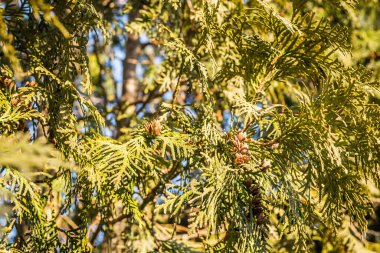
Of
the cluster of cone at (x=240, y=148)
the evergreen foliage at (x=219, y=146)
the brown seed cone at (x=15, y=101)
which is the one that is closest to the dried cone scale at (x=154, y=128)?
the evergreen foliage at (x=219, y=146)

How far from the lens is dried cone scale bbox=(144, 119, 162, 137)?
185 cm

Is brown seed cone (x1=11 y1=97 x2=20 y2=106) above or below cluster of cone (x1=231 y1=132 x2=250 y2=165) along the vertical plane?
above

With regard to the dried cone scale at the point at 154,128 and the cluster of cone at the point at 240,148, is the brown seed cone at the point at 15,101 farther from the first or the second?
the cluster of cone at the point at 240,148

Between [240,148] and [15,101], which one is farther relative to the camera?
[15,101]

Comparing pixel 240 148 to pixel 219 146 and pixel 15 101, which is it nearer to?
pixel 219 146

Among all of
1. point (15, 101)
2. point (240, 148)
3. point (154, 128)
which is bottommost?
point (240, 148)

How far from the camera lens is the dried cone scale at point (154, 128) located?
185cm

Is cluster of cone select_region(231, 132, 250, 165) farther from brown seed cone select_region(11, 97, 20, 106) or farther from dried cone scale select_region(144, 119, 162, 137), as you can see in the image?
brown seed cone select_region(11, 97, 20, 106)

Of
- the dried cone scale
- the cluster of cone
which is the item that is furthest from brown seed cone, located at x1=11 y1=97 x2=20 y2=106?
the cluster of cone


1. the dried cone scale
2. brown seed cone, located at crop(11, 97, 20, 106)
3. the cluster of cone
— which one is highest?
brown seed cone, located at crop(11, 97, 20, 106)

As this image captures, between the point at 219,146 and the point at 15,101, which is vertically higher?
the point at 15,101

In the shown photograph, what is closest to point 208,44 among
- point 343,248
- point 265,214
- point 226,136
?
point 226,136

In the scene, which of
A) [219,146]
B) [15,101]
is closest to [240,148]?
[219,146]

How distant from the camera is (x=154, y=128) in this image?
1853 millimetres
